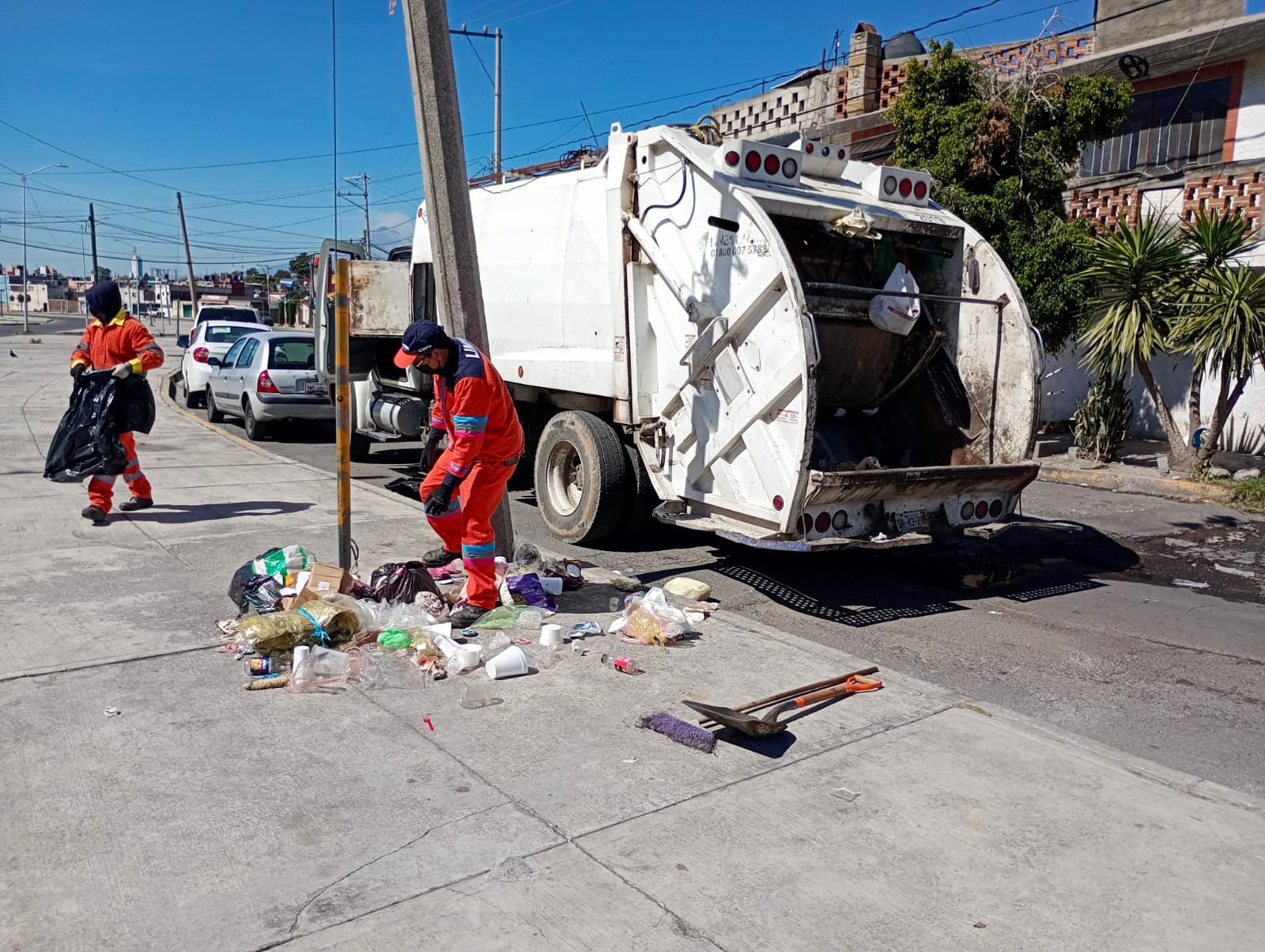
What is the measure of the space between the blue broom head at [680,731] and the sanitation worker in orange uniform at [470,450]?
1.49 m

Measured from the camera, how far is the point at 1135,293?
1098 centimetres

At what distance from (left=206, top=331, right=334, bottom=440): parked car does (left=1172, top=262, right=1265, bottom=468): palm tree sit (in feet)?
30.7

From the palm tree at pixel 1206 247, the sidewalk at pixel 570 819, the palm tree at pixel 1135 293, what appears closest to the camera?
the sidewalk at pixel 570 819

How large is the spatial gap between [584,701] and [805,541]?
6.46ft

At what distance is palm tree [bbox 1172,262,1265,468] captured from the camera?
9.93 m

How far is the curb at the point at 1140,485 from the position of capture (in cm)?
1033

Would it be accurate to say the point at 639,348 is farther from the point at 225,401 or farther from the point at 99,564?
the point at 225,401

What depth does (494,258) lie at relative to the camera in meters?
8.84

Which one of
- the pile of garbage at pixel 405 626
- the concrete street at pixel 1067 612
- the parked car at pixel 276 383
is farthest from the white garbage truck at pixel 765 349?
the parked car at pixel 276 383

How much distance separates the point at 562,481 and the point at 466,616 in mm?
2694

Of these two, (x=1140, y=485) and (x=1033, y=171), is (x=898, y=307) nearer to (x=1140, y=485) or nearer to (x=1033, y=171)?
(x=1140, y=485)

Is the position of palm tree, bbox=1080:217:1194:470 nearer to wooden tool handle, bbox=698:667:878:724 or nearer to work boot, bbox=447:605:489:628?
wooden tool handle, bbox=698:667:878:724

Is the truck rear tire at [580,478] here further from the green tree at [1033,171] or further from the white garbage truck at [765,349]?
the green tree at [1033,171]

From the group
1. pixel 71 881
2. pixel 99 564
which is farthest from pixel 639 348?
pixel 71 881
